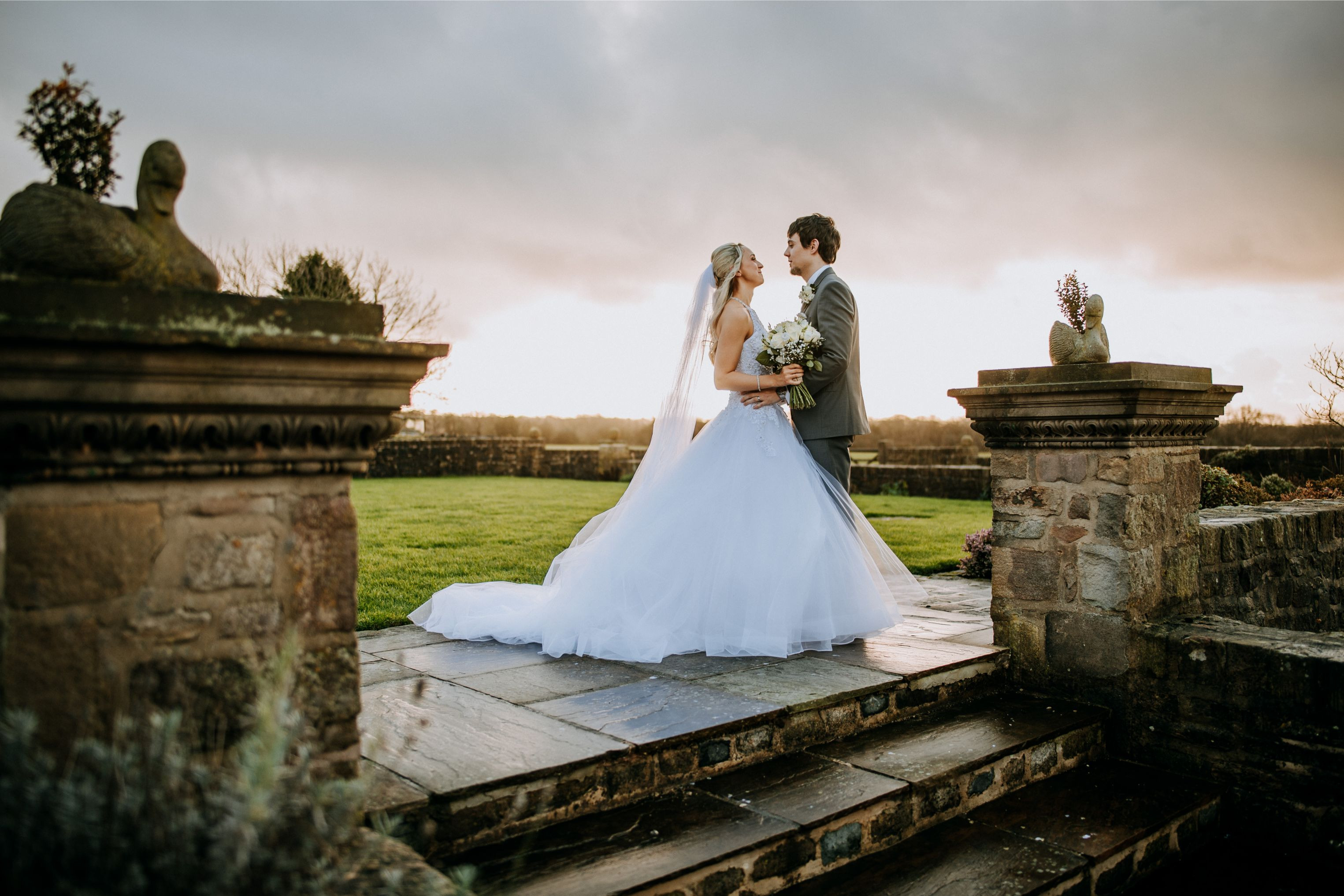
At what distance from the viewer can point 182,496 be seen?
179 cm

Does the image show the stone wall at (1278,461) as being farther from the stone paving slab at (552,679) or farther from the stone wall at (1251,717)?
the stone paving slab at (552,679)

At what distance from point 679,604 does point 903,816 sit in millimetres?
1612

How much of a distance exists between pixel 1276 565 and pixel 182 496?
22.4 feet

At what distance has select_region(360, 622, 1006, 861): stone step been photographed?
2461 millimetres

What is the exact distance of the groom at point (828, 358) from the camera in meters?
4.66

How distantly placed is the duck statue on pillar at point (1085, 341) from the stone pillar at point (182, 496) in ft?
11.1

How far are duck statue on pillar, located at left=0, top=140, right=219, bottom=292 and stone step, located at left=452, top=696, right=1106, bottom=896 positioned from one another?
5.87 ft

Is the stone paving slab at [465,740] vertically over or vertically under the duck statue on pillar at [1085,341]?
under

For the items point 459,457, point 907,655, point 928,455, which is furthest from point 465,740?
point 459,457

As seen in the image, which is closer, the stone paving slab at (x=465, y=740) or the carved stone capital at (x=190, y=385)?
the carved stone capital at (x=190, y=385)

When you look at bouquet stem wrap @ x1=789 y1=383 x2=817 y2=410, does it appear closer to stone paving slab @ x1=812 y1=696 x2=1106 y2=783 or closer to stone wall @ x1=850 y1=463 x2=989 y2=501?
stone paving slab @ x1=812 y1=696 x2=1106 y2=783

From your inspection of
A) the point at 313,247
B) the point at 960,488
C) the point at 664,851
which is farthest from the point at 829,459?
the point at 313,247

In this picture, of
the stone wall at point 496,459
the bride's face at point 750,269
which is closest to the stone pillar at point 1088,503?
the bride's face at point 750,269

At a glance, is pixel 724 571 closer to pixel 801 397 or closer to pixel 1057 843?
pixel 801 397
